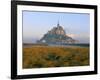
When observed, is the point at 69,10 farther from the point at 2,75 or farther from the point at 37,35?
the point at 2,75

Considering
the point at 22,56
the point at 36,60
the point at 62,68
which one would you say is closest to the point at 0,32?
the point at 22,56

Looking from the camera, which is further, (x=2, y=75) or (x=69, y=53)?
(x=69, y=53)

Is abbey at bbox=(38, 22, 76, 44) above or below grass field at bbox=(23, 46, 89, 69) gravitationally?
above

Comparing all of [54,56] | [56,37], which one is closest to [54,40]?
[56,37]

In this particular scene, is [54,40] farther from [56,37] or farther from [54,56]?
[54,56]
